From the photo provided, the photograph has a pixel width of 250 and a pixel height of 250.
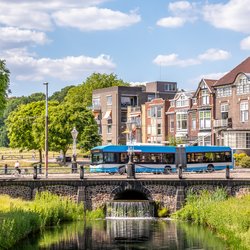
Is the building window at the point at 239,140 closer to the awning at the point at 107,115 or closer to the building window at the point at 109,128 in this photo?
the awning at the point at 107,115

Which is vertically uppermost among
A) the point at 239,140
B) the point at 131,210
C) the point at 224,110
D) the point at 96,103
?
the point at 96,103

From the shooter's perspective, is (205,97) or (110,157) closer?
(110,157)

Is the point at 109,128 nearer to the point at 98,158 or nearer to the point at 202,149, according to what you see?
the point at 202,149

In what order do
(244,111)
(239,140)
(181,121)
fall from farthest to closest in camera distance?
(181,121) → (244,111) → (239,140)

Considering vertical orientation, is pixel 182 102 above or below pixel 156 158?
above

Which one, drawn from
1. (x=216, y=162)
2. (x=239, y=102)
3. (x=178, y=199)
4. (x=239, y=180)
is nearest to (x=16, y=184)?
(x=178, y=199)

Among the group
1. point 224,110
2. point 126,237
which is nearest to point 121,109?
point 224,110

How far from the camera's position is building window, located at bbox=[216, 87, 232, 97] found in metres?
81.9

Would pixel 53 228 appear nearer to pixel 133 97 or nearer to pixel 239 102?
pixel 239 102

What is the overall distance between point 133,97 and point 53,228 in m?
69.6

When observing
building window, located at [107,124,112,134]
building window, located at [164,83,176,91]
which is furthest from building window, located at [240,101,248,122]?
building window, located at [164,83,176,91]

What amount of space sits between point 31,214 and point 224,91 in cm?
4747

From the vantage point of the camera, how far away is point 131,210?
158 feet

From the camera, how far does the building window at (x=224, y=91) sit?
269ft
